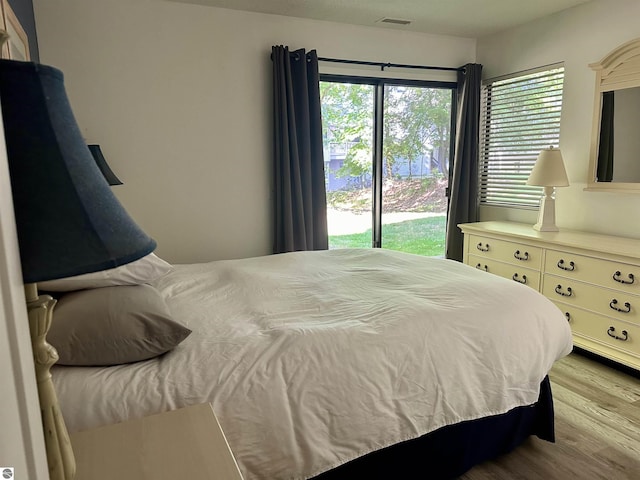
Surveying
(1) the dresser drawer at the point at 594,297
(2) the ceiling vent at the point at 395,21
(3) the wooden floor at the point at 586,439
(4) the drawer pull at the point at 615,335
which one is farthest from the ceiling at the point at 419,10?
(3) the wooden floor at the point at 586,439

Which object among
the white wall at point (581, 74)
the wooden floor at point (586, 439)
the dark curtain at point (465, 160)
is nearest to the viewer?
the wooden floor at point (586, 439)

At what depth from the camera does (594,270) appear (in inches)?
113

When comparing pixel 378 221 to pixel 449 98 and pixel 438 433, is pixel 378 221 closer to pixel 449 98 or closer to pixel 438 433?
pixel 449 98

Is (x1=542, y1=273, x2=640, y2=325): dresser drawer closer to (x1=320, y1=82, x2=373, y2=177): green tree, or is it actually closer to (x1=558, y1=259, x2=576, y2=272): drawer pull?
(x1=558, y1=259, x2=576, y2=272): drawer pull

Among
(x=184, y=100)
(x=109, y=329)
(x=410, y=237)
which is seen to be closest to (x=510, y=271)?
(x=410, y=237)

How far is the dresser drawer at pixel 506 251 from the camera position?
10.7ft

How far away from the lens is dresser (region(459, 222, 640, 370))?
2688 millimetres

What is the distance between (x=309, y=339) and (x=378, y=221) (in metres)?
2.78

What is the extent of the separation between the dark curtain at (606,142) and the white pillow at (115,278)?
3076 millimetres

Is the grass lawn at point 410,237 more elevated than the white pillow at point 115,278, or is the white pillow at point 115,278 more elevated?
the white pillow at point 115,278

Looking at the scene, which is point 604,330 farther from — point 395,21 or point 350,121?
point 395,21

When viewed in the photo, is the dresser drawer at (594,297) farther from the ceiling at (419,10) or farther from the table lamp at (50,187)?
the table lamp at (50,187)

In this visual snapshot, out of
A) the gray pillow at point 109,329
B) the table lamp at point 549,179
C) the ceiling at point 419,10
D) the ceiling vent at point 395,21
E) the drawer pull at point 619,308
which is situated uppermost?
the ceiling vent at point 395,21

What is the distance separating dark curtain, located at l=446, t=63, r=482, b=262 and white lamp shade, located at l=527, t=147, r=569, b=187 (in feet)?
3.03
